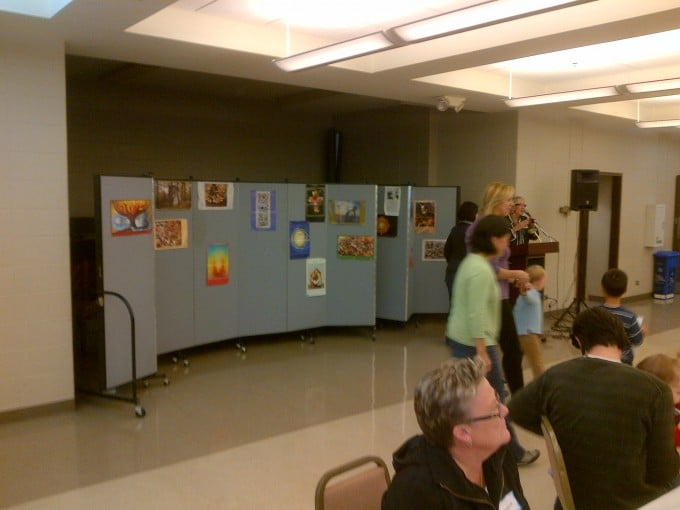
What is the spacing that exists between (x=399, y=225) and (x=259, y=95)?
302 cm

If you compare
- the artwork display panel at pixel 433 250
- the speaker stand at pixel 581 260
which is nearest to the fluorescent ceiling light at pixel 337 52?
the artwork display panel at pixel 433 250

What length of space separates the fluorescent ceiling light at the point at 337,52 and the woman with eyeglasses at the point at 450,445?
9.49 ft

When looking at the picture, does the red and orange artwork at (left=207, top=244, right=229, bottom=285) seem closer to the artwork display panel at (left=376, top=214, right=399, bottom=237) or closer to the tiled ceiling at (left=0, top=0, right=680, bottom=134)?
→ the tiled ceiling at (left=0, top=0, right=680, bottom=134)

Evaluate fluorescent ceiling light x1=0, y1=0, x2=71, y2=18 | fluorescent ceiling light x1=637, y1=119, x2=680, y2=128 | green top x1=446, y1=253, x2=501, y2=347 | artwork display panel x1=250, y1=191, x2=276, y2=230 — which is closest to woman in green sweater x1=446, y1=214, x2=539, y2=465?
green top x1=446, y1=253, x2=501, y2=347

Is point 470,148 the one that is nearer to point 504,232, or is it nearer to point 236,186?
point 236,186

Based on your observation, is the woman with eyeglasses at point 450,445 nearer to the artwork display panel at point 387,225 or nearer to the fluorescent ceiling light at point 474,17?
the fluorescent ceiling light at point 474,17

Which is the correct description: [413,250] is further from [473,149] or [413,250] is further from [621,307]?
[621,307]

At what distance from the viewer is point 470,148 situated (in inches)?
329

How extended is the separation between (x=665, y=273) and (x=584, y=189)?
337 centimetres

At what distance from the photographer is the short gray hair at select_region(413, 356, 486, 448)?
63.9 inches

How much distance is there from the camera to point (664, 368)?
109 inches

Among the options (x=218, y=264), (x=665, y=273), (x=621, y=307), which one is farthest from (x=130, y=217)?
(x=665, y=273)

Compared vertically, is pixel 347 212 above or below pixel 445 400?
above

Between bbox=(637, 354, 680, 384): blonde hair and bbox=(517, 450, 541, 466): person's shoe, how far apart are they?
123cm
